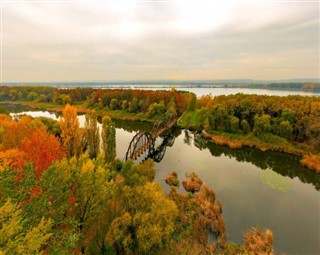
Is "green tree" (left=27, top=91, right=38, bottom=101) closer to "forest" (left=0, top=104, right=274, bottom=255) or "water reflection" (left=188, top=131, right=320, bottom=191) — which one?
"water reflection" (left=188, top=131, right=320, bottom=191)

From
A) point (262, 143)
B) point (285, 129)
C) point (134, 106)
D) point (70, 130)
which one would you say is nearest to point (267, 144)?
point (262, 143)

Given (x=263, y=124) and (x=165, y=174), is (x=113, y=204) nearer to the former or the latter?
(x=165, y=174)

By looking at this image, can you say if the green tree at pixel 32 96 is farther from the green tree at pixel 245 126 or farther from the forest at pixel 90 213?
the green tree at pixel 245 126

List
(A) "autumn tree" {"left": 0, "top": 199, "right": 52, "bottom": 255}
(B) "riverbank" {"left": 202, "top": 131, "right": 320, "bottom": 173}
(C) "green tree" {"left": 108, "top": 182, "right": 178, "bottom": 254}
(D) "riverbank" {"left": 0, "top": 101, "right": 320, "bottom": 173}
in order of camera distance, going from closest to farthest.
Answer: (A) "autumn tree" {"left": 0, "top": 199, "right": 52, "bottom": 255}, (C) "green tree" {"left": 108, "top": 182, "right": 178, "bottom": 254}, (B) "riverbank" {"left": 202, "top": 131, "right": 320, "bottom": 173}, (D) "riverbank" {"left": 0, "top": 101, "right": 320, "bottom": 173}

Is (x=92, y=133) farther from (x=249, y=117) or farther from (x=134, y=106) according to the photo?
(x=134, y=106)

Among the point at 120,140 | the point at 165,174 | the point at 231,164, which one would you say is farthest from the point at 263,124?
the point at 120,140

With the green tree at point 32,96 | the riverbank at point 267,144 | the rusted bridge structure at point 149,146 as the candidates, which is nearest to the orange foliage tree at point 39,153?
the rusted bridge structure at point 149,146

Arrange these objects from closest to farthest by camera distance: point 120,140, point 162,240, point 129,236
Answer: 1. point 129,236
2. point 162,240
3. point 120,140

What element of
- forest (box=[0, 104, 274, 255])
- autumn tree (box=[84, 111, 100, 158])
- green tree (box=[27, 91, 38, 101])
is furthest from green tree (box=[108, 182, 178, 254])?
green tree (box=[27, 91, 38, 101])
